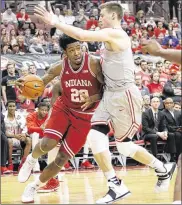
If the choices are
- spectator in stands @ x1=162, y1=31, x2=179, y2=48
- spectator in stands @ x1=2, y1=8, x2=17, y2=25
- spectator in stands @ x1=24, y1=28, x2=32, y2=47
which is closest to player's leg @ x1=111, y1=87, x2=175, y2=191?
spectator in stands @ x1=24, y1=28, x2=32, y2=47

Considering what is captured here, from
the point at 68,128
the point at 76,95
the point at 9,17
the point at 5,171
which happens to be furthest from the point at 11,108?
the point at 9,17

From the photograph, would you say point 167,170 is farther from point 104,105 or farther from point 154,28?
point 154,28

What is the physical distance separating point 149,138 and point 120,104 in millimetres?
5758

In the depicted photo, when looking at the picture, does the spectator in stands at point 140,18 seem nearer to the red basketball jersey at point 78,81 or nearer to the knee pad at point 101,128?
the red basketball jersey at point 78,81

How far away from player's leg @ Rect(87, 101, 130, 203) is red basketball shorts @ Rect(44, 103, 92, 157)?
1.62ft

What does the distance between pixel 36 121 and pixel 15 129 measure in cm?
51

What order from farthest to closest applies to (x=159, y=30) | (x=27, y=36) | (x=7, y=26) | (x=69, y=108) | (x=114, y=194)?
(x=159, y=30)
(x=7, y=26)
(x=27, y=36)
(x=69, y=108)
(x=114, y=194)

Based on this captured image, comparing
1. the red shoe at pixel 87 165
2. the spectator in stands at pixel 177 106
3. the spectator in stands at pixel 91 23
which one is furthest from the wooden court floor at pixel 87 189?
the spectator in stands at pixel 91 23

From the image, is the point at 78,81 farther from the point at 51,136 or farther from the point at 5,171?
the point at 5,171

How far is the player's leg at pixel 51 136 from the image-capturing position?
658 centimetres

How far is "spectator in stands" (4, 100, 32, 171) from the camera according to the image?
10.9 m

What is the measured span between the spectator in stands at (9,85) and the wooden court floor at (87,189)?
2.46 m

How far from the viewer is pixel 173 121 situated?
1244 centimetres

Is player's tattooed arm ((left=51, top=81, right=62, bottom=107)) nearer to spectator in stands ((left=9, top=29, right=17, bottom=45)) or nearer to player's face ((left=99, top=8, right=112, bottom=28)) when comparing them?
player's face ((left=99, top=8, right=112, bottom=28))
